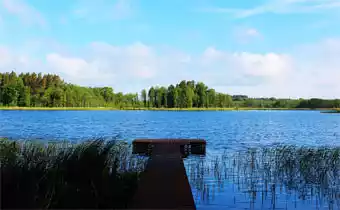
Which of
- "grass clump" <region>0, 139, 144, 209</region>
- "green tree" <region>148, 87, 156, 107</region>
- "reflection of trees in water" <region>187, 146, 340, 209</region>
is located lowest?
"reflection of trees in water" <region>187, 146, 340, 209</region>

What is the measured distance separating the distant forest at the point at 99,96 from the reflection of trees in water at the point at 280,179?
94.1 m

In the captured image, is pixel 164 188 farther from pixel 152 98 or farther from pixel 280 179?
pixel 152 98

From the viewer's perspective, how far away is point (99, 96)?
421 feet

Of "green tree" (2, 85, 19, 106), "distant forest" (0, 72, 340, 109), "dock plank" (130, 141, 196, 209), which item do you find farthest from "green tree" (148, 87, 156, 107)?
"dock plank" (130, 141, 196, 209)

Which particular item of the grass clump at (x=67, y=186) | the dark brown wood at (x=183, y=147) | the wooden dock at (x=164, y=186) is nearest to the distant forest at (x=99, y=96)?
the dark brown wood at (x=183, y=147)

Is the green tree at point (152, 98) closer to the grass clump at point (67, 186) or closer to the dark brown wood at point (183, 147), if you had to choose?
the dark brown wood at point (183, 147)

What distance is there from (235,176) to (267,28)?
1606 centimetres

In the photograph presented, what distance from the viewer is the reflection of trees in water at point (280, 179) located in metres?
7.52

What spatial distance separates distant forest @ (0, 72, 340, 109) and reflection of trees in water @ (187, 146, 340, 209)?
94130mm

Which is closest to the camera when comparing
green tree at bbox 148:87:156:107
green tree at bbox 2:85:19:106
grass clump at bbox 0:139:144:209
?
grass clump at bbox 0:139:144:209

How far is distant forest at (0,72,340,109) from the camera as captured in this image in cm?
9856

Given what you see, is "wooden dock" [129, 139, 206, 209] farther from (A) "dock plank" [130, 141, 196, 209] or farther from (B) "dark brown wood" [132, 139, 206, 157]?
(B) "dark brown wood" [132, 139, 206, 157]

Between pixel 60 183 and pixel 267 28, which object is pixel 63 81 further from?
pixel 60 183

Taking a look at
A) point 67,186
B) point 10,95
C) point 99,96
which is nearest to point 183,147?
point 67,186
